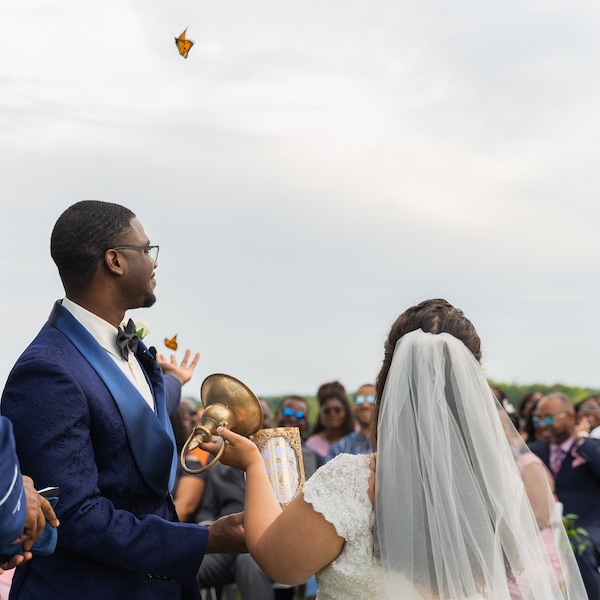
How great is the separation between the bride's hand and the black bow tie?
0.46m

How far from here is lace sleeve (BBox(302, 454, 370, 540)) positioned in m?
3.31

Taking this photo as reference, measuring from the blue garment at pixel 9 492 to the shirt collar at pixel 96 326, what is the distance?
0.81 m

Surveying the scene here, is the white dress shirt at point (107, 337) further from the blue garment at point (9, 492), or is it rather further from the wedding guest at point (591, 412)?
the wedding guest at point (591, 412)

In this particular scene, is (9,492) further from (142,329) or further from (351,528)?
(142,329)

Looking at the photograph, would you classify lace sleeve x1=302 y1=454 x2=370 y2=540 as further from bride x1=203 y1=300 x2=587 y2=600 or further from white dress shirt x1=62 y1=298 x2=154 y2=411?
white dress shirt x1=62 y1=298 x2=154 y2=411

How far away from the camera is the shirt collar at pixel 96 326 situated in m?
3.63

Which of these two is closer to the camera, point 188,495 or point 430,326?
point 430,326

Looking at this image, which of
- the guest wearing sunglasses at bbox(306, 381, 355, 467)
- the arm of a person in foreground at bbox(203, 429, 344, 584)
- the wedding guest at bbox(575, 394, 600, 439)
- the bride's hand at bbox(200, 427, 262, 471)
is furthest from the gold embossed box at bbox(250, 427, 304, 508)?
the wedding guest at bbox(575, 394, 600, 439)

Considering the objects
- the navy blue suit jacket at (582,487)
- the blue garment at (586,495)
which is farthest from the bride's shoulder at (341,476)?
the navy blue suit jacket at (582,487)

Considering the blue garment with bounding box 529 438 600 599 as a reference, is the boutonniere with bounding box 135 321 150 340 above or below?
above

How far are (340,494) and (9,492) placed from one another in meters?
1.13

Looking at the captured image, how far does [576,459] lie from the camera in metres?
9.35

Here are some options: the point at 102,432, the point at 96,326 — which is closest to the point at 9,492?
the point at 102,432

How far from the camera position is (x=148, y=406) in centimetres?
355
